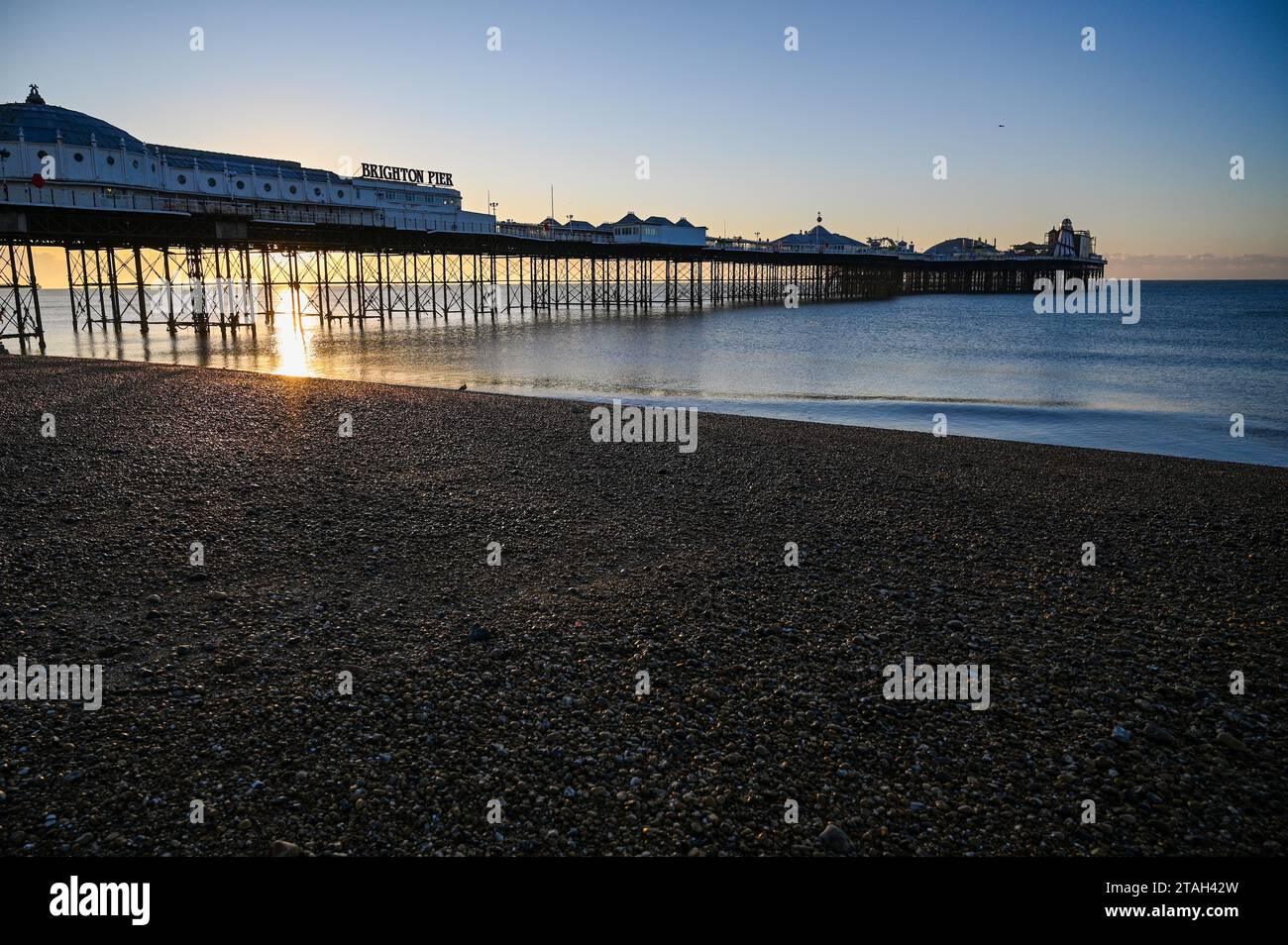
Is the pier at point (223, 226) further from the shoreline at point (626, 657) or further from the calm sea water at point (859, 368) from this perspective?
the shoreline at point (626, 657)

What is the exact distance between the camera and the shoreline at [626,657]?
331cm

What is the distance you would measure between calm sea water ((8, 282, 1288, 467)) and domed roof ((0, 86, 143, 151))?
350 inches

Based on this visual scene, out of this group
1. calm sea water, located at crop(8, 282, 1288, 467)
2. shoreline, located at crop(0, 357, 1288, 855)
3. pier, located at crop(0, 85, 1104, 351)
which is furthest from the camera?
pier, located at crop(0, 85, 1104, 351)

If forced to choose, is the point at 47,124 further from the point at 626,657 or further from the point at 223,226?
the point at 626,657

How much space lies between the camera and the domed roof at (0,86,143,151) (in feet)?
119

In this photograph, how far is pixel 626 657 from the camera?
4.71m

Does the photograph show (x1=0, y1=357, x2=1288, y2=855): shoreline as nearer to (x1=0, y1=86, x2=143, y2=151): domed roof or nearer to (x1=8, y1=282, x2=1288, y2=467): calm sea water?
(x1=8, y1=282, x2=1288, y2=467): calm sea water

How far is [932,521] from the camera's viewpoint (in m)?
7.65

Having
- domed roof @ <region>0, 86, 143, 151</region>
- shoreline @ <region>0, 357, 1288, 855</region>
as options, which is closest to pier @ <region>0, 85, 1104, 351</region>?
domed roof @ <region>0, 86, 143, 151</region>

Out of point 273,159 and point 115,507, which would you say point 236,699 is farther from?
point 273,159

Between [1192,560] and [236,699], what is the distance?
7.11m

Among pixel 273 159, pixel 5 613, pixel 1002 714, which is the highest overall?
pixel 273 159

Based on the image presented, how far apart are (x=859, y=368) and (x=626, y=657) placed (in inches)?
1005
